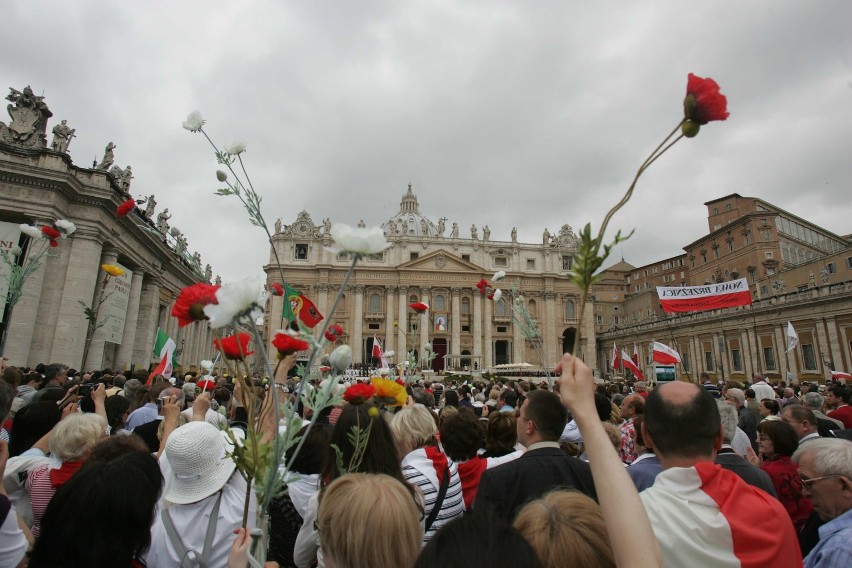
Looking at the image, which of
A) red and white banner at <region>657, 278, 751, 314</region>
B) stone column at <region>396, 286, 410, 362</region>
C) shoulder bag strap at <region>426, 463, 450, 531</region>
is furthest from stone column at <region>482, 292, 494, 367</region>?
shoulder bag strap at <region>426, 463, 450, 531</region>

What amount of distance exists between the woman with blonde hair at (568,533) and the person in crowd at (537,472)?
119cm

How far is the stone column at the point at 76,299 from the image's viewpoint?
54.4 ft

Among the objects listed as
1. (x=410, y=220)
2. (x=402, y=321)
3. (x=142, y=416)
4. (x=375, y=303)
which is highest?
(x=410, y=220)

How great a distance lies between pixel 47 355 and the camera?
54.2ft

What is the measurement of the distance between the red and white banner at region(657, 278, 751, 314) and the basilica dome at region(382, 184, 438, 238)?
4579 centimetres

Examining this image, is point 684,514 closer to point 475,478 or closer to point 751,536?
point 751,536

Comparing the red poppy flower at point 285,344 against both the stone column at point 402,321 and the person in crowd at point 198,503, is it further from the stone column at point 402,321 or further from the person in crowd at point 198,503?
the stone column at point 402,321

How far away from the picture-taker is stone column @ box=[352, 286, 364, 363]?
49.6 meters

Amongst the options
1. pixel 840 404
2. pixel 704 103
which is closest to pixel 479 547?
pixel 704 103

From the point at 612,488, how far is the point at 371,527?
0.83m

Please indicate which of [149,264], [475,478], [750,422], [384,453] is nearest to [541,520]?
[384,453]

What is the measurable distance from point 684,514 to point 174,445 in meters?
2.44

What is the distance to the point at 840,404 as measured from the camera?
25.5 feet

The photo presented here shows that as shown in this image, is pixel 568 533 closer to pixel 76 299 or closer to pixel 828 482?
pixel 828 482
